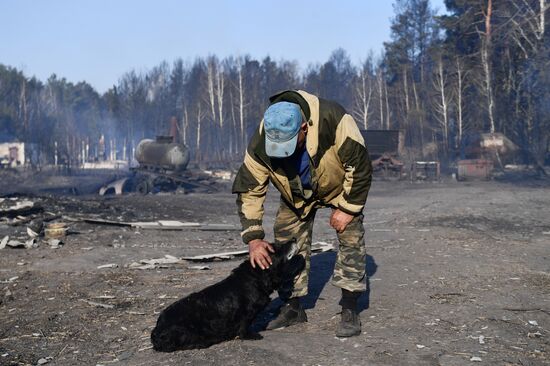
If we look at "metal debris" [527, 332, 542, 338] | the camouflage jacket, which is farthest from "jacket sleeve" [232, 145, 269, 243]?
"metal debris" [527, 332, 542, 338]

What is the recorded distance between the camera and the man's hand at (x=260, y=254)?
431 centimetres

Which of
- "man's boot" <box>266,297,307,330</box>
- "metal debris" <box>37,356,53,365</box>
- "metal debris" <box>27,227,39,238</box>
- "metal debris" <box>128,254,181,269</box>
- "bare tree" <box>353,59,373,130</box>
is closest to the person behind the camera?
"metal debris" <box>37,356,53,365</box>

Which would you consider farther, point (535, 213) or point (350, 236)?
point (535, 213)

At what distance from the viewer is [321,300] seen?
545cm

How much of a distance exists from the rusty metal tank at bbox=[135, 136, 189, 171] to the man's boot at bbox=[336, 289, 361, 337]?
22115mm

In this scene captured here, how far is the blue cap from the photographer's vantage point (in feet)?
12.8

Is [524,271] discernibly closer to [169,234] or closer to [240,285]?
[240,285]

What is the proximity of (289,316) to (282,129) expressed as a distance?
168 cm

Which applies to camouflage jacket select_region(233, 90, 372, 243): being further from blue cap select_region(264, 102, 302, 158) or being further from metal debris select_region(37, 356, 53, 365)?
metal debris select_region(37, 356, 53, 365)

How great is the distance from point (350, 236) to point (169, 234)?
23.4 feet

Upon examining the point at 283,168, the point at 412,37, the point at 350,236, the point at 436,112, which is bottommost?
the point at 350,236

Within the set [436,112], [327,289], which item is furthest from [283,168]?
[436,112]

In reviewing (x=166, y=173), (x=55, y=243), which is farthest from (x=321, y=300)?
(x=166, y=173)

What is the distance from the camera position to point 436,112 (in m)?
47.9
